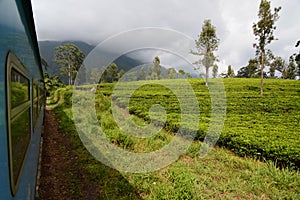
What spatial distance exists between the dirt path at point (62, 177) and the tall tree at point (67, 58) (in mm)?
33728

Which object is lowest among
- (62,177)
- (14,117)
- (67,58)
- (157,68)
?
(62,177)

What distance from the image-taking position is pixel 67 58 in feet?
124

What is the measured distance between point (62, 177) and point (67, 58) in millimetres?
37551

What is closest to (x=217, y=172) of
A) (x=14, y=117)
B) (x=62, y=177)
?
(x=62, y=177)

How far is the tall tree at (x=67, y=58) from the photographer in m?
37.0

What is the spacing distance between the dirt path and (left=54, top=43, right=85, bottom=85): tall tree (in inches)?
1328

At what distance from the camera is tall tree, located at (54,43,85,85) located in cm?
3700

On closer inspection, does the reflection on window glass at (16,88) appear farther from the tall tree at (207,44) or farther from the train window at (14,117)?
the tall tree at (207,44)

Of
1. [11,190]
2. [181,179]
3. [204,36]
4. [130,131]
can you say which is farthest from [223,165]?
[204,36]

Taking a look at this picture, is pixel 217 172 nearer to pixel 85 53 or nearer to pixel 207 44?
pixel 207 44

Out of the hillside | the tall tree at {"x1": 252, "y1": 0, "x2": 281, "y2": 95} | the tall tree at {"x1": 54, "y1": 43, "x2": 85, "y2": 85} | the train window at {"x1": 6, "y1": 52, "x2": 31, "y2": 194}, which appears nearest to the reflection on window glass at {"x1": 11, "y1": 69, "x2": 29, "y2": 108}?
the train window at {"x1": 6, "y1": 52, "x2": 31, "y2": 194}

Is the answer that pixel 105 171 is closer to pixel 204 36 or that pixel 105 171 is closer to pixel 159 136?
pixel 159 136

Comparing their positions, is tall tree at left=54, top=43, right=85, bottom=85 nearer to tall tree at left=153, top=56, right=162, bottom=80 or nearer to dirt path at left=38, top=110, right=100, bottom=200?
tall tree at left=153, top=56, right=162, bottom=80

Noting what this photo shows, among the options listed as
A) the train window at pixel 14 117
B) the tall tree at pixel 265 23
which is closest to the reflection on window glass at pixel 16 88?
the train window at pixel 14 117
